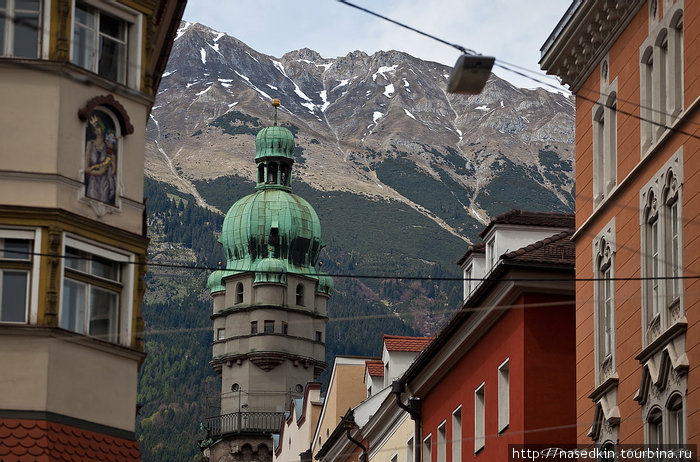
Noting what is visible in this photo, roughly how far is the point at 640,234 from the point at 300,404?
174ft

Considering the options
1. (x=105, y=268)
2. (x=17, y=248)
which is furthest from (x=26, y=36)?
(x=105, y=268)

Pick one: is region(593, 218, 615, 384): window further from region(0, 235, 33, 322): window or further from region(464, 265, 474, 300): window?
region(0, 235, 33, 322): window

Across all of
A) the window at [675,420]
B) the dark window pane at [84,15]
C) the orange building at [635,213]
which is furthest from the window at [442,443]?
the dark window pane at [84,15]

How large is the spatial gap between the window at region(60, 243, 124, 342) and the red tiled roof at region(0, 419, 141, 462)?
178cm

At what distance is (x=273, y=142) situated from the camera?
414 feet

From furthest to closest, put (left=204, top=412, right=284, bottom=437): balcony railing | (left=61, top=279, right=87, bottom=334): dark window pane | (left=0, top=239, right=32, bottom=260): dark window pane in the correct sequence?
(left=204, top=412, right=284, bottom=437): balcony railing
(left=61, top=279, right=87, bottom=334): dark window pane
(left=0, top=239, right=32, bottom=260): dark window pane

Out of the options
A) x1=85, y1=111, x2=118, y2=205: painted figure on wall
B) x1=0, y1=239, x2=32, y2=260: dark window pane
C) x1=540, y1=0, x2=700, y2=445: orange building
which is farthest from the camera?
x1=540, y1=0, x2=700, y2=445: orange building

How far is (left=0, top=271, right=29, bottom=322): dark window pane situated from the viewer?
30.1 m

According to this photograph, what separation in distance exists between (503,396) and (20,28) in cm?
1670

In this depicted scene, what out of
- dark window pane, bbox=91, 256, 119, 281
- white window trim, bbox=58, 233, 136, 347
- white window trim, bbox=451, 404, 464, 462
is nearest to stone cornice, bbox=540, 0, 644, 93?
white window trim, bbox=451, 404, 464, 462

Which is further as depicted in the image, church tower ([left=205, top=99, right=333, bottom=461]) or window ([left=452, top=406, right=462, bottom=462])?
church tower ([left=205, top=99, right=333, bottom=461])

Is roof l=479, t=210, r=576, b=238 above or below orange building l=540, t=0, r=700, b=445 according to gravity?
above

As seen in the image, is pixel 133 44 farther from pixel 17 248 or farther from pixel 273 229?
pixel 273 229

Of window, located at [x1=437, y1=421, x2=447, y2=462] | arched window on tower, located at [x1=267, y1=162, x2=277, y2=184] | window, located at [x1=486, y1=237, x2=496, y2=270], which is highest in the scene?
arched window on tower, located at [x1=267, y1=162, x2=277, y2=184]
